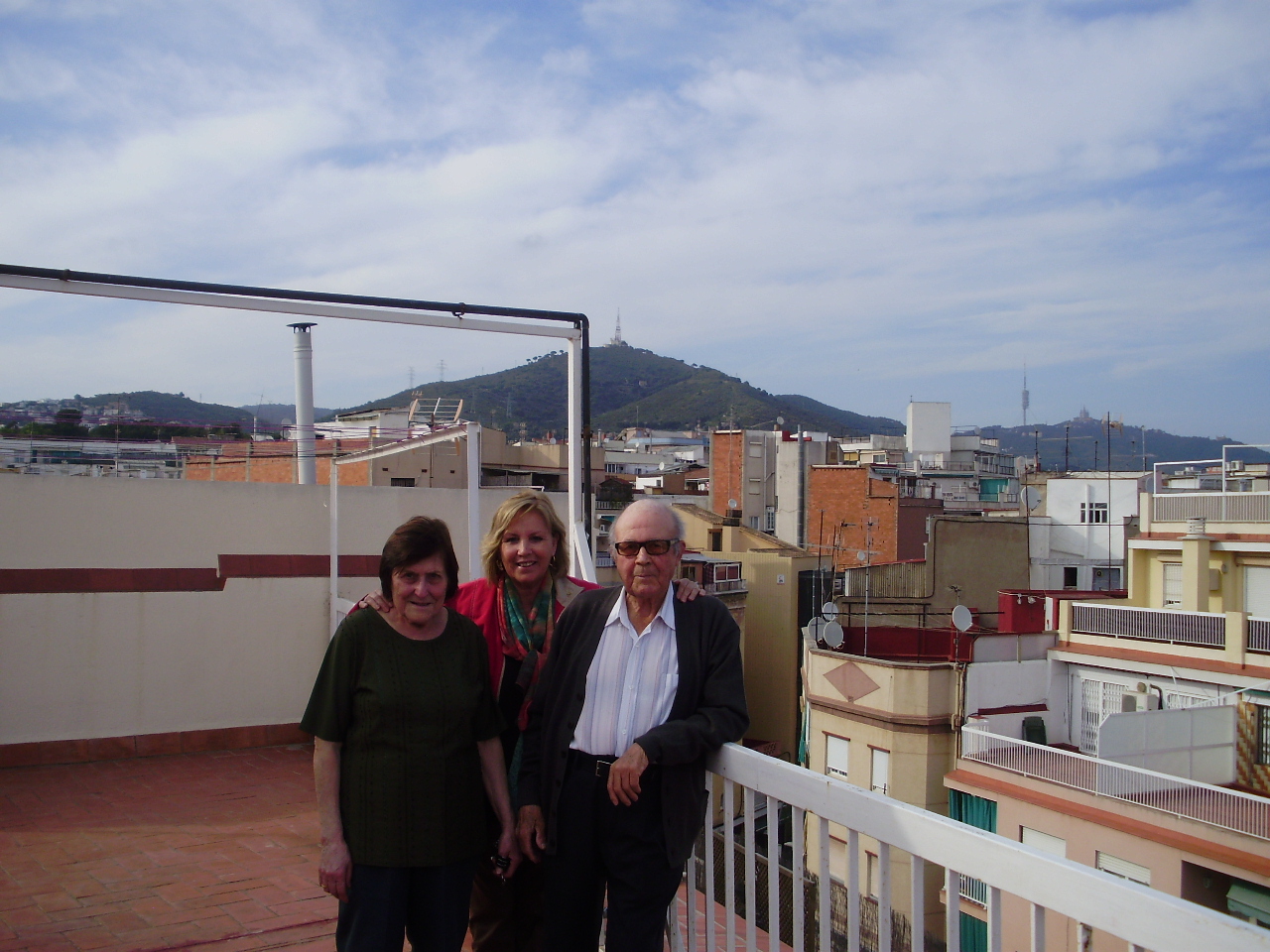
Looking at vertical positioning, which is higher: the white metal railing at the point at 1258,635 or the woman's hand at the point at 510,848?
the woman's hand at the point at 510,848

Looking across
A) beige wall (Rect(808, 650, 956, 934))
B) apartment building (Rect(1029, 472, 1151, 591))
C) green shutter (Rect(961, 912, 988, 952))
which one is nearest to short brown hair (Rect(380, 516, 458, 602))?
green shutter (Rect(961, 912, 988, 952))

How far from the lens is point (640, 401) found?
9975 cm

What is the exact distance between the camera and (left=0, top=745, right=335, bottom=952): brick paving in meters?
3.04

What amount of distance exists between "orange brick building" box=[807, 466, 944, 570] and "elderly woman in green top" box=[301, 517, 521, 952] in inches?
1024

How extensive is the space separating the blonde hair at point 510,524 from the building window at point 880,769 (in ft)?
41.4

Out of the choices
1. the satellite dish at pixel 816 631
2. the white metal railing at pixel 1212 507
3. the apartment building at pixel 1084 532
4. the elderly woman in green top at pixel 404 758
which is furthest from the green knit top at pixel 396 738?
the apartment building at pixel 1084 532

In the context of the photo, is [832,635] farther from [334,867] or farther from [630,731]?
[334,867]

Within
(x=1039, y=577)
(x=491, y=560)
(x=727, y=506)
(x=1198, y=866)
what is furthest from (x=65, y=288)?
(x=727, y=506)

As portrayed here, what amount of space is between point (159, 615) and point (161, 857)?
7.58ft

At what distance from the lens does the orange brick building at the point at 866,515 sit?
28328mm

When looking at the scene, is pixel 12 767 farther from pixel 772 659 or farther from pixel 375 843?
pixel 772 659

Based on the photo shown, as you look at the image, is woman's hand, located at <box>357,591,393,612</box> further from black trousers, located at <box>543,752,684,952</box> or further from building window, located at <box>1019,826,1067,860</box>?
building window, located at <box>1019,826,1067,860</box>

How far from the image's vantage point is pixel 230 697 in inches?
230

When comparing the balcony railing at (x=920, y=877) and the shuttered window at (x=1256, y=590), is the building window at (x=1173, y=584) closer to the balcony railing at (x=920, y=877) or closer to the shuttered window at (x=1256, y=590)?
the shuttered window at (x=1256, y=590)
